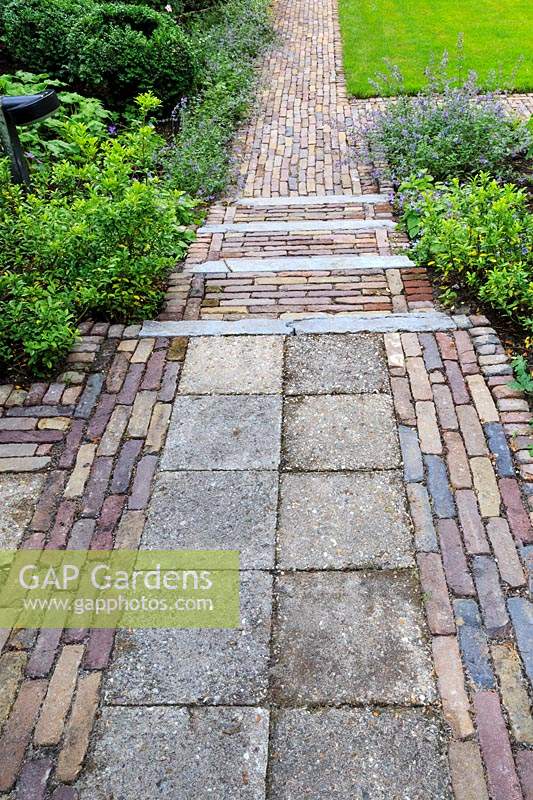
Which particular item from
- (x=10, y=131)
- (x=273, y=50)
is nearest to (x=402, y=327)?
(x=10, y=131)

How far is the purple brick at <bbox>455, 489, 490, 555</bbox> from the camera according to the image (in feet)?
9.89

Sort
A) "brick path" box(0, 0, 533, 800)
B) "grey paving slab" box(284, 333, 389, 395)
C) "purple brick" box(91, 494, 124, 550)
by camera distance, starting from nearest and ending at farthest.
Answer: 1. "brick path" box(0, 0, 533, 800)
2. "purple brick" box(91, 494, 124, 550)
3. "grey paving slab" box(284, 333, 389, 395)

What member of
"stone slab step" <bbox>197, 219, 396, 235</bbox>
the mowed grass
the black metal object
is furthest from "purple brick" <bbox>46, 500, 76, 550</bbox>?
the mowed grass

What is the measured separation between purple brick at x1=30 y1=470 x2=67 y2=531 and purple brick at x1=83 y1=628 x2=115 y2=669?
0.68 m

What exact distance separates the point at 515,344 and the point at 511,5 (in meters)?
11.0

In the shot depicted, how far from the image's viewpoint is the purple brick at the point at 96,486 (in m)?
3.32

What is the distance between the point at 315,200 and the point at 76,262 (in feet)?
9.48

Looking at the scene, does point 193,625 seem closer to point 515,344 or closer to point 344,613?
point 344,613

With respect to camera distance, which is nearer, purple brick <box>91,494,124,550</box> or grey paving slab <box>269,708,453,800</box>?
grey paving slab <box>269,708,453,800</box>

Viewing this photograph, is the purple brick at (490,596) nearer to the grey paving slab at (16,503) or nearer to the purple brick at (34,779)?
the purple brick at (34,779)

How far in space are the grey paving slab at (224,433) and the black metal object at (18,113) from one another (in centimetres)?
257

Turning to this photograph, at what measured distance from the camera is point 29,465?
359cm

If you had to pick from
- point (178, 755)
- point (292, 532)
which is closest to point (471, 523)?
point (292, 532)

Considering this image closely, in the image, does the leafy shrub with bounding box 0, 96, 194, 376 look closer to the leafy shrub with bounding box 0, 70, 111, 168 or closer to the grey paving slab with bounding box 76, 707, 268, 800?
the leafy shrub with bounding box 0, 70, 111, 168
